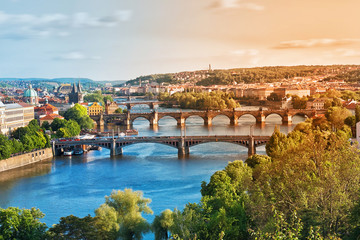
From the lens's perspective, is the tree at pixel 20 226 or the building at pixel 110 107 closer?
the tree at pixel 20 226

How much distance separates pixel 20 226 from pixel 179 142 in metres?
16.9

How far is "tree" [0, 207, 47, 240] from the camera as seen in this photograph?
1109 centimetres

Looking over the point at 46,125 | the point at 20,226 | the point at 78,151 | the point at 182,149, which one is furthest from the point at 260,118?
the point at 20,226

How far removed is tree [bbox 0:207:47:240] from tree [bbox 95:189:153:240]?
1621 mm

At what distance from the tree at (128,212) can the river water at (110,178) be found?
1.04 m

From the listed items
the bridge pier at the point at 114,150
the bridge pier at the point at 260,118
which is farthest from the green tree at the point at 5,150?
the bridge pier at the point at 260,118

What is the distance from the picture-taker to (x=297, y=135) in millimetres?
19406

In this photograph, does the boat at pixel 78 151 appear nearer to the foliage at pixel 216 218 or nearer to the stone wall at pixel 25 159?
the stone wall at pixel 25 159

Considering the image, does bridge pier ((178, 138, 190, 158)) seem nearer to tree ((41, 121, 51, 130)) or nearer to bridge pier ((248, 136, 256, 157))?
bridge pier ((248, 136, 256, 157))

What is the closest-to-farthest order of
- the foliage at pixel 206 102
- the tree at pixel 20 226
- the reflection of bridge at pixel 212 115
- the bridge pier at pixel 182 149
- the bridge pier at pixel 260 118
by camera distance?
the tree at pixel 20 226
the bridge pier at pixel 182 149
the bridge pier at pixel 260 118
the reflection of bridge at pixel 212 115
the foliage at pixel 206 102

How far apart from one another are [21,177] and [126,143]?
7.49 m

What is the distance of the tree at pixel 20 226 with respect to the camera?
11.1 meters

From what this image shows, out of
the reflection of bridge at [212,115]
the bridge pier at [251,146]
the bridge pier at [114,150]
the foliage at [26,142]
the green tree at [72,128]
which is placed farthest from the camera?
the reflection of bridge at [212,115]

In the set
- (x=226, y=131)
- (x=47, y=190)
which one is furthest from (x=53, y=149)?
(x=226, y=131)
